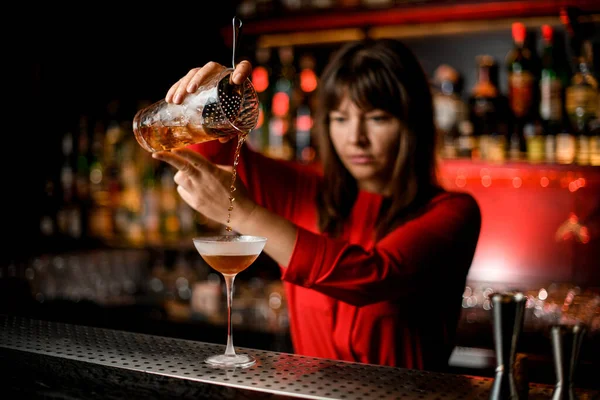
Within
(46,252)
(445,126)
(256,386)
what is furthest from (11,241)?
(256,386)

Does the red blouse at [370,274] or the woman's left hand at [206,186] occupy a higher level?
→ the woman's left hand at [206,186]

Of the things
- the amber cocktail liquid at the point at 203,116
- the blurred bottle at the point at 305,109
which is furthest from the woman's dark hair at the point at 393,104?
the blurred bottle at the point at 305,109

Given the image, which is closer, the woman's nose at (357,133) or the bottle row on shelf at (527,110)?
the woman's nose at (357,133)

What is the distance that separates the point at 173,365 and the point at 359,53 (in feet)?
3.14

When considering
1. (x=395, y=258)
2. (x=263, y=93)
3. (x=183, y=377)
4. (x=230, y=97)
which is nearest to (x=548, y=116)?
(x=263, y=93)

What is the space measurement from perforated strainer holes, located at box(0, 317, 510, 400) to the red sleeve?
161mm

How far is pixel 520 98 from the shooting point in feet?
10.0

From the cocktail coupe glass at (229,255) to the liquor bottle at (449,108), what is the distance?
1.92 meters

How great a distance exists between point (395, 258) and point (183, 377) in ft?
1.71

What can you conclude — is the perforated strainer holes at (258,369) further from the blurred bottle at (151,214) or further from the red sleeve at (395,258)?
the blurred bottle at (151,214)

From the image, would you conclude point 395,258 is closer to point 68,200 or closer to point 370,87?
point 370,87

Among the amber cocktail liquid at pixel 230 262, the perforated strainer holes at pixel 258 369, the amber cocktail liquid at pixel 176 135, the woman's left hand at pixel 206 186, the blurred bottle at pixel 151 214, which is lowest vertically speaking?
the perforated strainer holes at pixel 258 369

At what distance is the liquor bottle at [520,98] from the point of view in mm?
3023

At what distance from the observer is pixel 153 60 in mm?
3756
